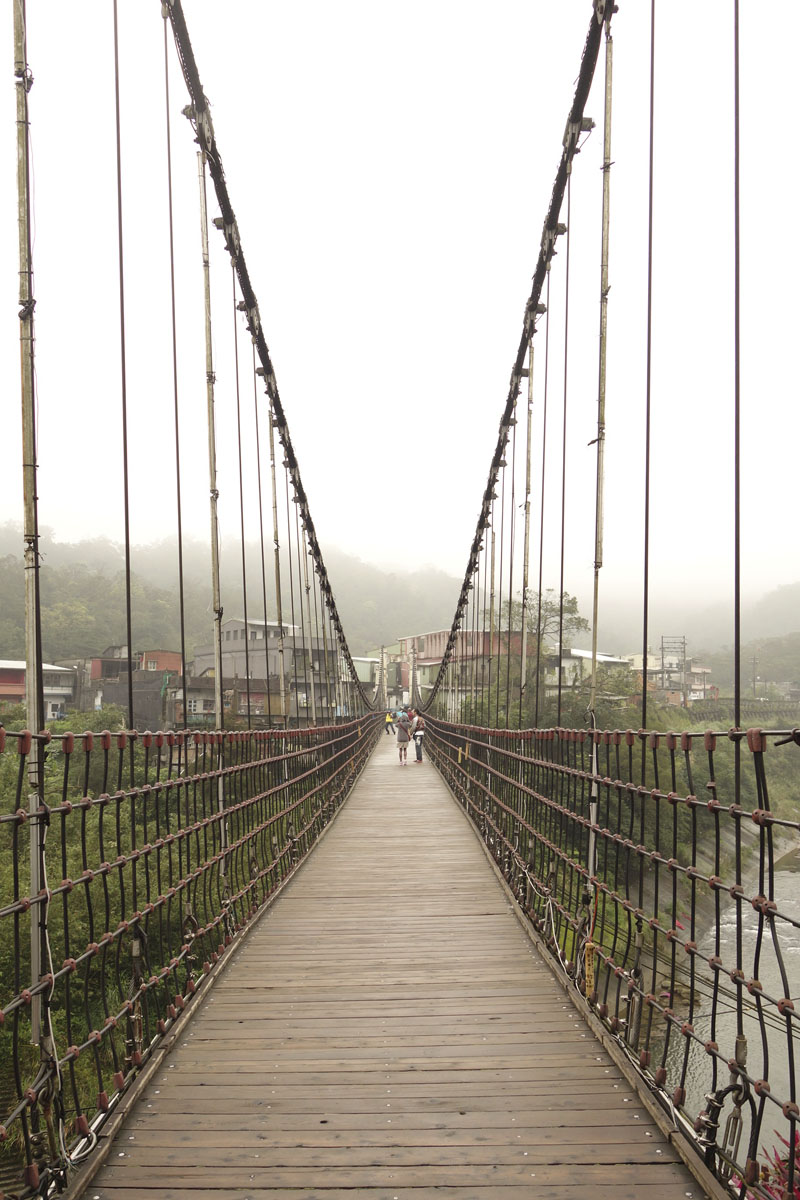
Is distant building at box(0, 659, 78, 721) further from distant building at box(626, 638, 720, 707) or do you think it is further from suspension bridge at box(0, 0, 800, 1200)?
suspension bridge at box(0, 0, 800, 1200)

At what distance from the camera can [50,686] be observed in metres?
30.3

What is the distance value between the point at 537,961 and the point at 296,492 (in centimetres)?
618

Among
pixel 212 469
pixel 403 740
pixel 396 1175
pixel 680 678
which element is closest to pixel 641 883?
pixel 396 1175

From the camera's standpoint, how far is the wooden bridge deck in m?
1.69

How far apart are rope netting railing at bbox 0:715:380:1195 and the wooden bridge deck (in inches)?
5.1

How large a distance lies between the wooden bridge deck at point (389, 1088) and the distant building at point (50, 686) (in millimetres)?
25219

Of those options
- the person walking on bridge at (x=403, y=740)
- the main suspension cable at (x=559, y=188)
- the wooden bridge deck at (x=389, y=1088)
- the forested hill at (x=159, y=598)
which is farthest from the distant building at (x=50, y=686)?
Result: the wooden bridge deck at (x=389, y=1088)

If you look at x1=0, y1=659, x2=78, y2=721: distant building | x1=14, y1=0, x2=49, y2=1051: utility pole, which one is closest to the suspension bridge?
x1=14, y1=0, x2=49, y2=1051: utility pole

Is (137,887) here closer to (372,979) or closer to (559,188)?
(372,979)

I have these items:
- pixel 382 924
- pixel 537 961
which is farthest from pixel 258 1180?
pixel 382 924

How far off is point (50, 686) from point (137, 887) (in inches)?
1122

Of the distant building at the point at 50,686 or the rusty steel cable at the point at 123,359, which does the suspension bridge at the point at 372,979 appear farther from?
the distant building at the point at 50,686

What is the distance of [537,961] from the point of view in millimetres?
3156

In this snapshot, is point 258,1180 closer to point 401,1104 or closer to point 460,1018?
point 401,1104
